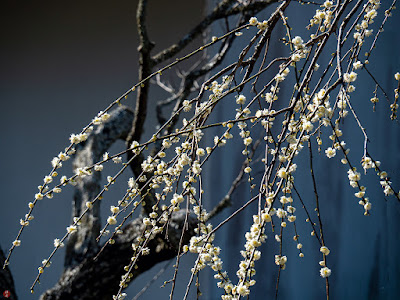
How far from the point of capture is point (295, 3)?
3111 millimetres

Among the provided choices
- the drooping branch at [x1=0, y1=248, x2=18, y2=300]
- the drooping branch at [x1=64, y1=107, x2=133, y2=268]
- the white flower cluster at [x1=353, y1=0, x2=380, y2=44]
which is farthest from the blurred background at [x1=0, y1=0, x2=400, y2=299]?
the white flower cluster at [x1=353, y1=0, x2=380, y2=44]

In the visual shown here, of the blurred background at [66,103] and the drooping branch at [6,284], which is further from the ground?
the blurred background at [66,103]

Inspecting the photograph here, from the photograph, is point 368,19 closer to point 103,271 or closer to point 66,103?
point 103,271

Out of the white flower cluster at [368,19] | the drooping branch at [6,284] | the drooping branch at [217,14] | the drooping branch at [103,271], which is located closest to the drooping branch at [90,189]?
the drooping branch at [103,271]

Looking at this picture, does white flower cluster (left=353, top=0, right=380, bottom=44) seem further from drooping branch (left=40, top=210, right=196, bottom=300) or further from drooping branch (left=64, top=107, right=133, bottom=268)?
drooping branch (left=64, top=107, right=133, bottom=268)

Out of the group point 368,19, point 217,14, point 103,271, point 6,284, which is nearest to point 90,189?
point 103,271

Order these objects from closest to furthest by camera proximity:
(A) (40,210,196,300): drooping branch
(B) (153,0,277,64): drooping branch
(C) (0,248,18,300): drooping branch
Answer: (C) (0,248,18,300): drooping branch
(A) (40,210,196,300): drooping branch
(B) (153,0,277,64): drooping branch

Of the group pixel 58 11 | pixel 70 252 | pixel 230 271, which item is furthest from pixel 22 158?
pixel 230 271

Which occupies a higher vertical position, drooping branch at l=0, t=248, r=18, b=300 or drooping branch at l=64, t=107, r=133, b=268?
drooping branch at l=64, t=107, r=133, b=268

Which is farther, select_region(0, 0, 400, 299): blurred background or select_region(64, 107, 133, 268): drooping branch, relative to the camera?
select_region(0, 0, 400, 299): blurred background

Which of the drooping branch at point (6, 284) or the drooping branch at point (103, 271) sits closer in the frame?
the drooping branch at point (6, 284)

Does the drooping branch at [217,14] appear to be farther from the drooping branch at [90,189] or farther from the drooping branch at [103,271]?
the drooping branch at [103,271]

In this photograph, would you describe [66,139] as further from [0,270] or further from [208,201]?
[0,270]

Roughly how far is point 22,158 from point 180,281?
1166 mm
